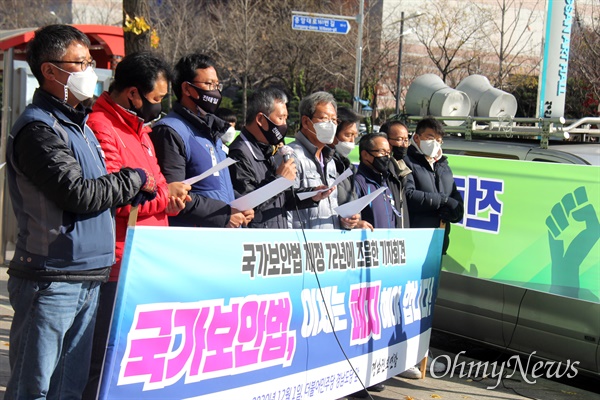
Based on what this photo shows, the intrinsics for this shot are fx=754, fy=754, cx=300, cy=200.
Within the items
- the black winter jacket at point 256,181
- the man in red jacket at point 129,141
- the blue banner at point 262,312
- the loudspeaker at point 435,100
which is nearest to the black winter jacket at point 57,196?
the blue banner at point 262,312

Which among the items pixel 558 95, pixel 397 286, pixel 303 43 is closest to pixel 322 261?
pixel 397 286

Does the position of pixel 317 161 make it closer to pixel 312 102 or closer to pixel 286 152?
pixel 286 152

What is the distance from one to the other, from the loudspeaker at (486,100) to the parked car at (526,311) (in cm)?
121

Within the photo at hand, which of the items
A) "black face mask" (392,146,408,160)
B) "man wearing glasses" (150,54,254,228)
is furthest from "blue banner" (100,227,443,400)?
"black face mask" (392,146,408,160)

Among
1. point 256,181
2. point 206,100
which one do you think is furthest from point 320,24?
point 206,100

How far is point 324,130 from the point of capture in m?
5.08

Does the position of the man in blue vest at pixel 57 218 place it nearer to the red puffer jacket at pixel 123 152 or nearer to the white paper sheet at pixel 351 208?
the red puffer jacket at pixel 123 152

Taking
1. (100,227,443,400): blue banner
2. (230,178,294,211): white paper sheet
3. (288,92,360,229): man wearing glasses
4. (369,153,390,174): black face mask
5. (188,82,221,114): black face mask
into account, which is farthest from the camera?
(369,153,390,174): black face mask

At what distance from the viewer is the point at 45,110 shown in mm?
3258

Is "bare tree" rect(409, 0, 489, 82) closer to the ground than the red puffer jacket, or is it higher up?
higher up

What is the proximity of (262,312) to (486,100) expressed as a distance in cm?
519

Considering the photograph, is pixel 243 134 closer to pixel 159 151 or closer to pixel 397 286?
pixel 159 151

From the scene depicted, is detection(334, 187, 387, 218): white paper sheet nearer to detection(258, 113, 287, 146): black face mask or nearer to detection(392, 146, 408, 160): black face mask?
detection(258, 113, 287, 146): black face mask

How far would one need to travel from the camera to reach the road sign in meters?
19.9
